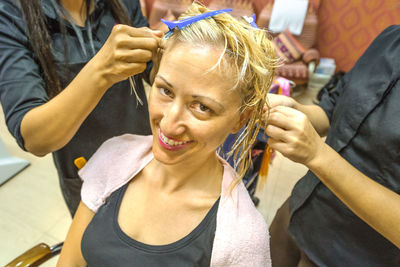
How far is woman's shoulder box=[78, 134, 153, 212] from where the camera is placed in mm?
1060

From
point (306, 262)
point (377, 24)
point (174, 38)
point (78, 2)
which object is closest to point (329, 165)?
point (174, 38)

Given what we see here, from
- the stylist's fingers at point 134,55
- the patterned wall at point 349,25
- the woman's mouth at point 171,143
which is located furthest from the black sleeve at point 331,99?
the patterned wall at point 349,25

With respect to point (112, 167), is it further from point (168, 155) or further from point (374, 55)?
point (374, 55)

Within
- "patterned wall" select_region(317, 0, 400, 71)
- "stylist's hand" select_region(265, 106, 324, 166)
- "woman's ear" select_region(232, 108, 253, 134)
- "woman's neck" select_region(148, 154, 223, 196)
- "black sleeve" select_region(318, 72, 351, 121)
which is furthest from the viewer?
"patterned wall" select_region(317, 0, 400, 71)

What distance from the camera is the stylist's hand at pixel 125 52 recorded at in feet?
2.55

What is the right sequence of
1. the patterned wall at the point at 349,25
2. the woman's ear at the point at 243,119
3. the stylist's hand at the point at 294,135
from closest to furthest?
the stylist's hand at the point at 294,135 → the woman's ear at the point at 243,119 → the patterned wall at the point at 349,25

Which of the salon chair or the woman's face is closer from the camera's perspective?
the woman's face

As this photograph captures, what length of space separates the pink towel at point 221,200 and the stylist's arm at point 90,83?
258mm

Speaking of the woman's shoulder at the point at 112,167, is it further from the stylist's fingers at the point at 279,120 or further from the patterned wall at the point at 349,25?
the patterned wall at the point at 349,25

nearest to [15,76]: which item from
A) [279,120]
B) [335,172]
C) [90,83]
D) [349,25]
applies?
[90,83]

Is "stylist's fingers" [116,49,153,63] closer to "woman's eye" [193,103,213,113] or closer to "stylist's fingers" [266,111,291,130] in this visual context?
"woman's eye" [193,103,213,113]

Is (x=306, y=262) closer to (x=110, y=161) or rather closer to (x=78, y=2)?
(x=110, y=161)

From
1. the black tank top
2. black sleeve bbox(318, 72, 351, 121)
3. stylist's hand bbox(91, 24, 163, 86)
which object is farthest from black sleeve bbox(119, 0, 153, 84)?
black sleeve bbox(318, 72, 351, 121)

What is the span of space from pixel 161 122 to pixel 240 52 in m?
0.31
